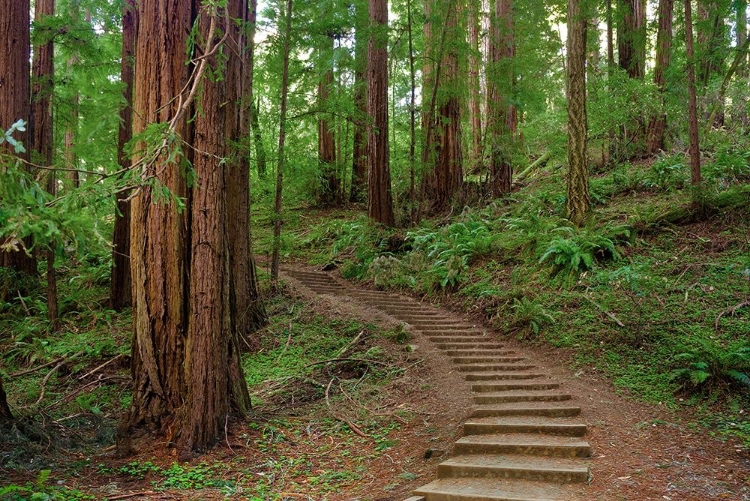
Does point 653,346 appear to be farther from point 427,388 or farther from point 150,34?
point 150,34

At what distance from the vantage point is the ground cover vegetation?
5254mm

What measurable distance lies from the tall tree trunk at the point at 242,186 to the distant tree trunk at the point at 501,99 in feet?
24.0

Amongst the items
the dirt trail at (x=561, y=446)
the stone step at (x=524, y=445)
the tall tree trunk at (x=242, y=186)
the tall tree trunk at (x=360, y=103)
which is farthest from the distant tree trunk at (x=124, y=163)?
the stone step at (x=524, y=445)

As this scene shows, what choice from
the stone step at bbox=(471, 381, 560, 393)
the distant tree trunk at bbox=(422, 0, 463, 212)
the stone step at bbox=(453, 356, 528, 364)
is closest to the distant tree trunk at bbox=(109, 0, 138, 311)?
the stone step at bbox=(453, 356, 528, 364)

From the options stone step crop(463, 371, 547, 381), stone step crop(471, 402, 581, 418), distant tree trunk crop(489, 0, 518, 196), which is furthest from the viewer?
distant tree trunk crop(489, 0, 518, 196)

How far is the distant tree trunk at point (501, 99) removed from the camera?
14.4 meters

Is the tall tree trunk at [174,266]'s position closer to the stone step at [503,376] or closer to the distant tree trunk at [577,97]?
the stone step at [503,376]

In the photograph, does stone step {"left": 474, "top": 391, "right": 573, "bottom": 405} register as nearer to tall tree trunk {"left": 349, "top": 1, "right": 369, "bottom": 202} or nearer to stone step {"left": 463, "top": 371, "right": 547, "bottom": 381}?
stone step {"left": 463, "top": 371, "right": 547, "bottom": 381}

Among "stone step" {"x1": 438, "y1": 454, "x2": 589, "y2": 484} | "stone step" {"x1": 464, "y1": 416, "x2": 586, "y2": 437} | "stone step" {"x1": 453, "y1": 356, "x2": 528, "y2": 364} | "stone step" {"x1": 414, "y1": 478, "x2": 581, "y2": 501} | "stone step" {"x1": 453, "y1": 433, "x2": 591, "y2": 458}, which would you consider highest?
"stone step" {"x1": 453, "y1": 356, "x2": 528, "y2": 364}

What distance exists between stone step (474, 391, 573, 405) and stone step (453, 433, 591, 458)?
78cm

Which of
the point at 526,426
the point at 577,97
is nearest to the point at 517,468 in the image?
the point at 526,426

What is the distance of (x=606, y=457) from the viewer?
4.98 m

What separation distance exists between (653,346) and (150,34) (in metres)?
7.42

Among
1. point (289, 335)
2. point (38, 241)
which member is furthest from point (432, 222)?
point (38, 241)
